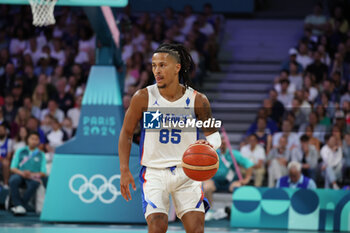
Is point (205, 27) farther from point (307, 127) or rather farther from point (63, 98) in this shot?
point (307, 127)

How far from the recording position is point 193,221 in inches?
198

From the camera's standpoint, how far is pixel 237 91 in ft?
48.8

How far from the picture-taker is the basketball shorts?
200 inches

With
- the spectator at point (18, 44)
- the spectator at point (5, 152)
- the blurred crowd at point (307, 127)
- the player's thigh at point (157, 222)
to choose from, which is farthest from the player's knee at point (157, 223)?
the spectator at point (18, 44)

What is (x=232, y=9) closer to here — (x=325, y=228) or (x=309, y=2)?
(x=309, y=2)

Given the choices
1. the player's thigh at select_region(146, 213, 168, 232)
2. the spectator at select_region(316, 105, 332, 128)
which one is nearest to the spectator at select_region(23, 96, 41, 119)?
the spectator at select_region(316, 105, 332, 128)

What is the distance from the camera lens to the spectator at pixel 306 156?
1070 cm

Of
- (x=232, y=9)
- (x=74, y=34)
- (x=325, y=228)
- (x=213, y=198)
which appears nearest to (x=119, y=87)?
(x=213, y=198)

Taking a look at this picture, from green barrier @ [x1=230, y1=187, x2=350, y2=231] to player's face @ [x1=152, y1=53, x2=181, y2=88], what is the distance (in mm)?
4782

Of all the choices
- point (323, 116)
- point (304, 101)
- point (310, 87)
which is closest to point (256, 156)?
point (323, 116)

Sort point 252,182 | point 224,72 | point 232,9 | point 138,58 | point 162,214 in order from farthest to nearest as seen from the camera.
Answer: point 232,9
point 224,72
point 138,58
point 252,182
point 162,214

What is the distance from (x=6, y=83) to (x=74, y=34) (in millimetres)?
2448

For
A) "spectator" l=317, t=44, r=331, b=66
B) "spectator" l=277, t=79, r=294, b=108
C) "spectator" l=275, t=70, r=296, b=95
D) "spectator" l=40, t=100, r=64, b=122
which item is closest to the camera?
"spectator" l=277, t=79, r=294, b=108

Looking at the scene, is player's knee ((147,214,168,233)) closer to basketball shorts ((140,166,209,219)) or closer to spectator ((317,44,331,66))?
basketball shorts ((140,166,209,219))
